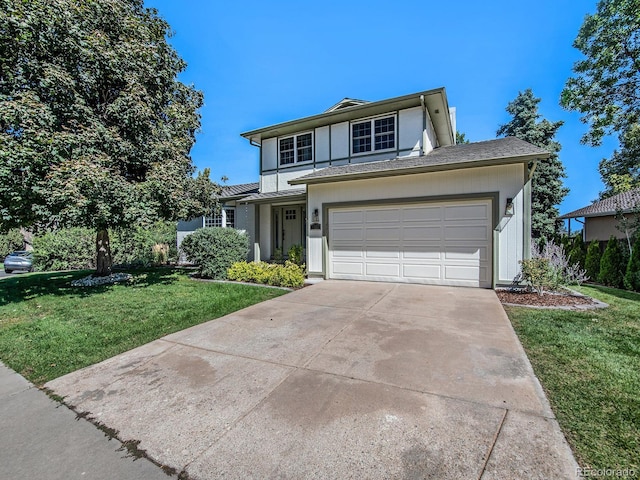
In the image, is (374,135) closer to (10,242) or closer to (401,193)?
(401,193)

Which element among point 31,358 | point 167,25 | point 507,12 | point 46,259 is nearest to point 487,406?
point 31,358

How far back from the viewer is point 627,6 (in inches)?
440

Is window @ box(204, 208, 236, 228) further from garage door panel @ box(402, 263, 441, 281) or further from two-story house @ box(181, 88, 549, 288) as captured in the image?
garage door panel @ box(402, 263, 441, 281)

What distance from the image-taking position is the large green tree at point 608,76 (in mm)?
11828

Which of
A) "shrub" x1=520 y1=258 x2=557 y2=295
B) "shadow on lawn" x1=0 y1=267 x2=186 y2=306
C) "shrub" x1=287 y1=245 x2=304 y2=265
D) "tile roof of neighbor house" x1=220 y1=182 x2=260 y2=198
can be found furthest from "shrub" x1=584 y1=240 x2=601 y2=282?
"shadow on lawn" x1=0 y1=267 x2=186 y2=306

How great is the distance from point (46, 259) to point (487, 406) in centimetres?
1921

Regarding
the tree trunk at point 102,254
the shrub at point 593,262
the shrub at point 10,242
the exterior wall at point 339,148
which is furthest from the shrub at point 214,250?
the shrub at point 10,242

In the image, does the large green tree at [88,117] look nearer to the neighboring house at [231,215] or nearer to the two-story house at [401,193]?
the two-story house at [401,193]

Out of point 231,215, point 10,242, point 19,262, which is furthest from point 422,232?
point 10,242

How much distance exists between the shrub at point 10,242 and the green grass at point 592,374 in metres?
31.3

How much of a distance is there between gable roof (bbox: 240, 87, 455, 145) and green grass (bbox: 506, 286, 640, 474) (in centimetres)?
739

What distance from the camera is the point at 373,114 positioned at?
10.9m

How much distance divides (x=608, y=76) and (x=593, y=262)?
836 cm

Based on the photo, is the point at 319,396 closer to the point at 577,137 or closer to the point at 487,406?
the point at 487,406
